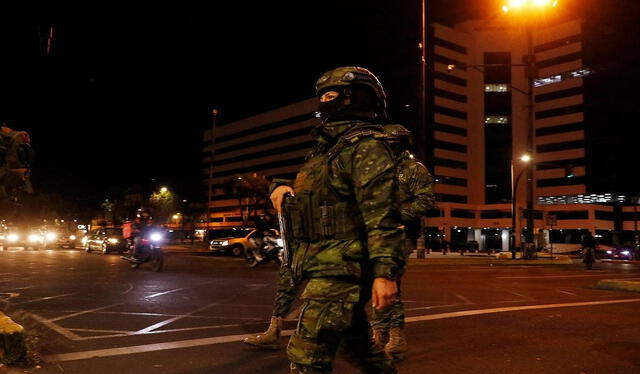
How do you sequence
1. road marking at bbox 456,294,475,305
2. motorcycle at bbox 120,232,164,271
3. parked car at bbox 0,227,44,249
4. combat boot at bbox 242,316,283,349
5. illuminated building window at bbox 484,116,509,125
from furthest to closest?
illuminated building window at bbox 484,116,509,125
parked car at bbox 0,227,44,249
motorcycle at bbox 120,232,164,271
road marking at bbox 456,294,475,305
combat boot at bbox 242,316,283,349

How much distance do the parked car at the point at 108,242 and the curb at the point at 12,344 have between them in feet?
71.5

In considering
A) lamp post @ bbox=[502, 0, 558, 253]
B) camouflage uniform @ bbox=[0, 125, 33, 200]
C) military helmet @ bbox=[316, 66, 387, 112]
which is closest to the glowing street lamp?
lamp post @ bbox=[502, 0, 558, 253]

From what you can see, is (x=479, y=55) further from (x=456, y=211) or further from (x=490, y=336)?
(x=490, y=336)

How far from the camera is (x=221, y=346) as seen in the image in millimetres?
5082

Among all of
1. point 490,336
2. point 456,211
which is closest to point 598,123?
point 456,211

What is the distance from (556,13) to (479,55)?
40.6ft

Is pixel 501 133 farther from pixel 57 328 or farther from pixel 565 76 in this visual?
pixel 57 328

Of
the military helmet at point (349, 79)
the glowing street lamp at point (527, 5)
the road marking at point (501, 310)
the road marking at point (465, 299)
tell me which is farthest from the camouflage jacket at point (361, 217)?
the glowing street lamp at point (527, 5)

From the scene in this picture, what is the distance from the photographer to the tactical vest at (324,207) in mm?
2623

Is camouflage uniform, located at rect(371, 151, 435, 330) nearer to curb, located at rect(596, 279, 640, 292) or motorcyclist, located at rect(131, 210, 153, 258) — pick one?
curb, located at rect(596, 279, 640, 292)

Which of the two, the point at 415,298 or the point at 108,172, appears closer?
the point at 415,298

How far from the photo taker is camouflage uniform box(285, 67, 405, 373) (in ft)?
8.13

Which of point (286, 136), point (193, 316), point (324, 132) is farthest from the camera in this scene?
point (286, 136)

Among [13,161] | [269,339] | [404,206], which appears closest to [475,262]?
[404,206]
